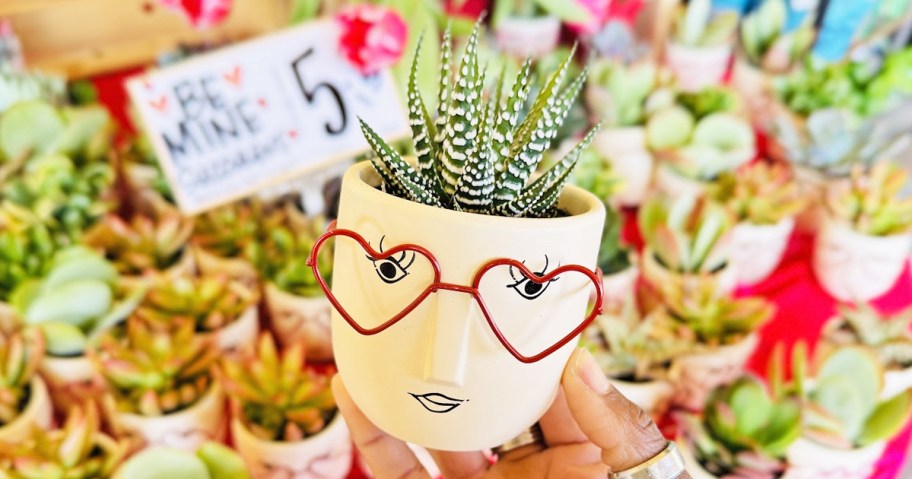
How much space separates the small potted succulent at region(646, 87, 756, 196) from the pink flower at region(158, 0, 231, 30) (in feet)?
2.69

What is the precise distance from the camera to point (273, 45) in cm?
102

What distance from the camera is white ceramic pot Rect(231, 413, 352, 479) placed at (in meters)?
0.71

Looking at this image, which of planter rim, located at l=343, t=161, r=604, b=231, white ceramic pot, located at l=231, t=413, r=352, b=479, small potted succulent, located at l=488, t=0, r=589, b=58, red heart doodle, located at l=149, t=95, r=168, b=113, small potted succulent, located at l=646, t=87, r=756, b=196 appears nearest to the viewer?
planter rim, located at l=343, t=161, r=604, b=231

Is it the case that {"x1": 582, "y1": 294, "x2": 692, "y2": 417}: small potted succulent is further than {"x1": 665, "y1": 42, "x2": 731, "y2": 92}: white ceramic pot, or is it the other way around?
{"x1": 665, "y1": 42, "x2": 731, "y2": 92}: white ceramic pot

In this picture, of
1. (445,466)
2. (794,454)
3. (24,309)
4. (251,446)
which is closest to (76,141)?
(24,309)

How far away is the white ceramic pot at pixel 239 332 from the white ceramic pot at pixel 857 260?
976 mm

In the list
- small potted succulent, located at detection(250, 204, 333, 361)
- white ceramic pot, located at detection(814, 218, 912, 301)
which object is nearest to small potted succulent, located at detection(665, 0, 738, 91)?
white ceramic pot, located at detection(814, 218, 912, 301)

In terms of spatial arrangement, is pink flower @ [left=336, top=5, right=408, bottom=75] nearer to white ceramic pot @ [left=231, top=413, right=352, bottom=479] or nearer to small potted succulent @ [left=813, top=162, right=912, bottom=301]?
white ceramic pot @ [left=231, top=413, right=352, bottom=479]

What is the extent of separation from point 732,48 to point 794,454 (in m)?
1.28

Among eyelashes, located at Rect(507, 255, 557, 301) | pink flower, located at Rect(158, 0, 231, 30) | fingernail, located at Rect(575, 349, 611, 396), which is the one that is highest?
pink flower, located at Rect(158, 0, 231, 30)

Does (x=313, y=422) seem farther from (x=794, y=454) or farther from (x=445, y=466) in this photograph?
(x=794, y=454)

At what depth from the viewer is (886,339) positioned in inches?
35.4

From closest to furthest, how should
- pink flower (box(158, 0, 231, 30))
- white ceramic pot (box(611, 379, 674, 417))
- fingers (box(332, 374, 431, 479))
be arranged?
fingers (box(332, 374, 431, 479)), white ceramic pot (box(611, 379, 674, 417)), pink flower (box(158, 0, 231, 30))

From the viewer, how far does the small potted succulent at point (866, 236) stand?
111 centimetres
